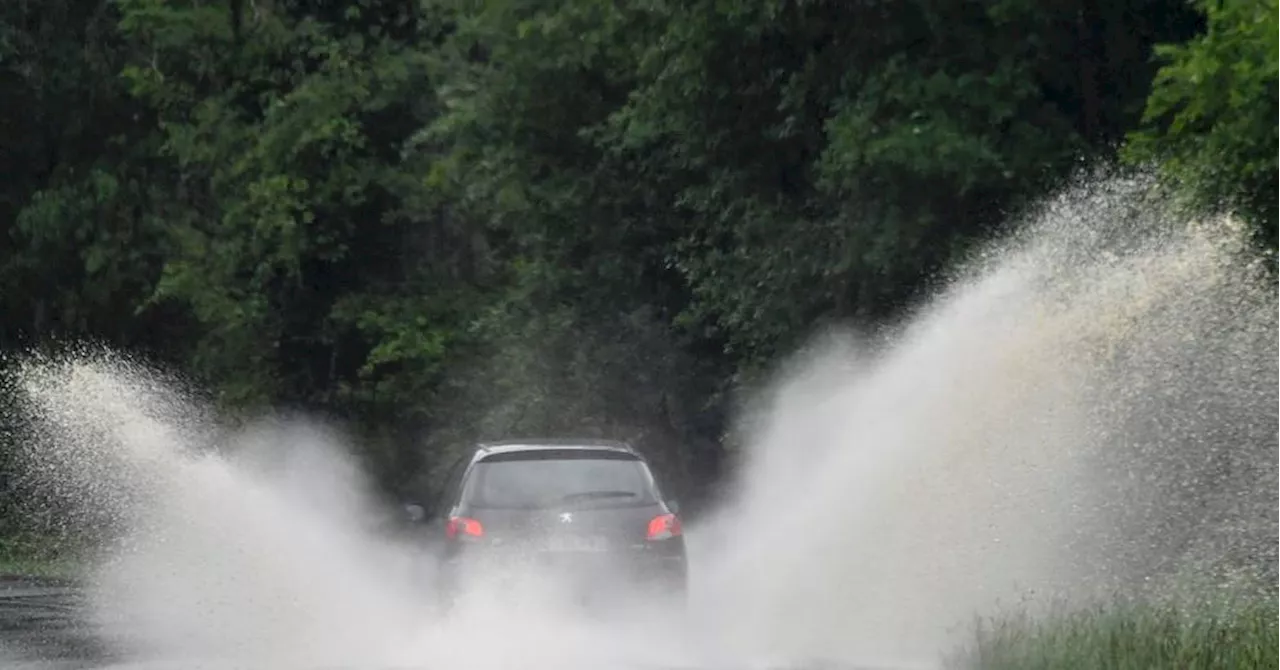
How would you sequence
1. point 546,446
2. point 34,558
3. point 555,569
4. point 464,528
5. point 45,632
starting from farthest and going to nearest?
1. point 34,558
2. point 45,632
3. point 546,446
4. point 464,528
5. point 555,569

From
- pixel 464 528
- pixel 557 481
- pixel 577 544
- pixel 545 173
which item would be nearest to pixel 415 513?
pixel 464 528

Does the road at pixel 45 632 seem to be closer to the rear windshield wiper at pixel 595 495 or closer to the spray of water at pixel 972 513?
the spray of water at pixel 972 513

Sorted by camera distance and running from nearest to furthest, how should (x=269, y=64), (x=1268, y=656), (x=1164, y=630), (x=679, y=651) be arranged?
(x=1268, y=656) → (x=1164, y=630) → (x=679, y=651) → (x=269, y=64)

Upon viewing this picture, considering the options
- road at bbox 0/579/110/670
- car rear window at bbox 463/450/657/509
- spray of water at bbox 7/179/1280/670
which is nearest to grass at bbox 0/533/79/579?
road at bbox 0/579/110/670

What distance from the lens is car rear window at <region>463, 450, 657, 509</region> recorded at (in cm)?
1703

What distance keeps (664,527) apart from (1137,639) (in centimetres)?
511

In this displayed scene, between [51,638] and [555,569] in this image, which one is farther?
[51,638]

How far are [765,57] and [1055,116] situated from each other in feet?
12.7

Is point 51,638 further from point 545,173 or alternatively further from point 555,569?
point 545,173

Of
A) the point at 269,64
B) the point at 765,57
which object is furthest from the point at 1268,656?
the point at 269,64

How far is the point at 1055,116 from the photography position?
24.6m

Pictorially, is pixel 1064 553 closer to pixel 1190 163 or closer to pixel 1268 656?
pixel 1190 163

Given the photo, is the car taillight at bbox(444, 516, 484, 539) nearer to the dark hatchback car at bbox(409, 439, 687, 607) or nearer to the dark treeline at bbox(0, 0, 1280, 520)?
the dark hatchback car at bbox(409, 439, 687, 607)

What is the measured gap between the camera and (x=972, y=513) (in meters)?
18.8
